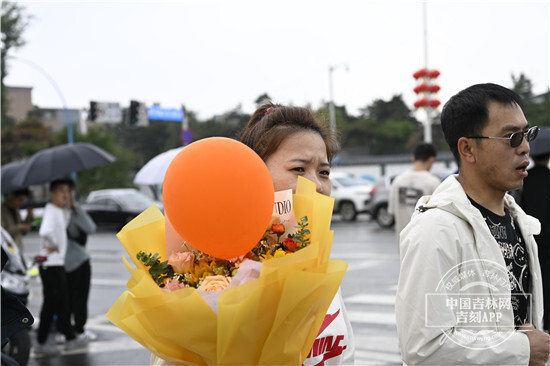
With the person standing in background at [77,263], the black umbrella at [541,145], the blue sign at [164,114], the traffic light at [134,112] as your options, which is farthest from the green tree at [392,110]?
the black umbrella at [541,145]

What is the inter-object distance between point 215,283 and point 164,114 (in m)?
21.7

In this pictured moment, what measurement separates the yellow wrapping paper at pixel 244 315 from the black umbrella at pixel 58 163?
19.1 feet

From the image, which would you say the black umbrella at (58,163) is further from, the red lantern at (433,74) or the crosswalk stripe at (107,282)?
the red lantern at (433,74)

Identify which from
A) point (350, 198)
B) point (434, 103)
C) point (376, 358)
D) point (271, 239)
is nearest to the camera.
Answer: point (271, 239)

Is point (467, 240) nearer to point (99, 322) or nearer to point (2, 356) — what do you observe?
point (2, 356)

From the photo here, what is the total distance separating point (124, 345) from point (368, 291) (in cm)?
373

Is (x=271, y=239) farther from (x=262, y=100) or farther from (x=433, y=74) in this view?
(x=433, y=74)

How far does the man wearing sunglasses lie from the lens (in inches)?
77.7

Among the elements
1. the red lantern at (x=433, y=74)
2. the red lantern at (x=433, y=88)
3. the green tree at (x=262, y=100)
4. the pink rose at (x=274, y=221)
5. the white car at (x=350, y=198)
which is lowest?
the white car at (x=350, y=198)

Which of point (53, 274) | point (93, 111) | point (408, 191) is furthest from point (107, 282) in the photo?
point (93, 111)

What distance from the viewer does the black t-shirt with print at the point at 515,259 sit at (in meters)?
2.20

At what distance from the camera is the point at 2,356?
289cm

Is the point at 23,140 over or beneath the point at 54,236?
over

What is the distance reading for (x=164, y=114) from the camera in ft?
74.0
